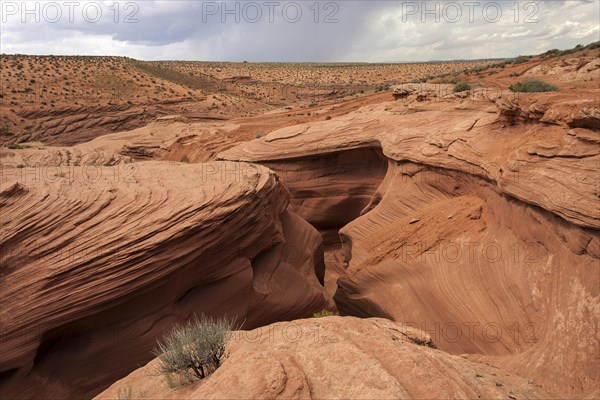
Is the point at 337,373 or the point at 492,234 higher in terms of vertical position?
the point at 337,373

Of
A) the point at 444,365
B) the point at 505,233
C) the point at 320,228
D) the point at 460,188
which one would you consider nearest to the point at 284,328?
the point at 444,365

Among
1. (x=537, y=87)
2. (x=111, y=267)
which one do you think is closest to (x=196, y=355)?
(x=111, y=267)

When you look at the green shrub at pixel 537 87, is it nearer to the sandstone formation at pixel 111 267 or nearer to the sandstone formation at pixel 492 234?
the sandstone formation at pixel 492 234

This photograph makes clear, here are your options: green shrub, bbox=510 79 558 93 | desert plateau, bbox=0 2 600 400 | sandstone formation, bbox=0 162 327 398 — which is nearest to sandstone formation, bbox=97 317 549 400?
desert plateau, bbox=0 2 600 400

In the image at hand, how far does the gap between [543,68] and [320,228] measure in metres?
15.9

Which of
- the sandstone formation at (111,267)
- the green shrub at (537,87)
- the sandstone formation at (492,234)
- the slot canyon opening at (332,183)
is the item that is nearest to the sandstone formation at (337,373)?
the sandstone formation at (492,234)

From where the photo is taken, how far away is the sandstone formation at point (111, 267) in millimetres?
7391

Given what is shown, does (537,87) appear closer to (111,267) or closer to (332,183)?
(332,183)

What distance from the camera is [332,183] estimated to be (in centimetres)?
1688

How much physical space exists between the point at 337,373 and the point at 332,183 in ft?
43.7

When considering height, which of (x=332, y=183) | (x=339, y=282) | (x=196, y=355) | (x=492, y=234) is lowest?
(x=339, y=282)

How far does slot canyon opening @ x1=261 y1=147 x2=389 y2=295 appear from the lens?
16.3m

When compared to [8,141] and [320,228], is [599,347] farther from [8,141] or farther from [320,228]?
[8,141]

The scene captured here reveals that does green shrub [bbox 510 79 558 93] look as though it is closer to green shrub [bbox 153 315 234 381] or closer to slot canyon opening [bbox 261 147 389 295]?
slot canyon opening [bbox 261 147 389 295]
